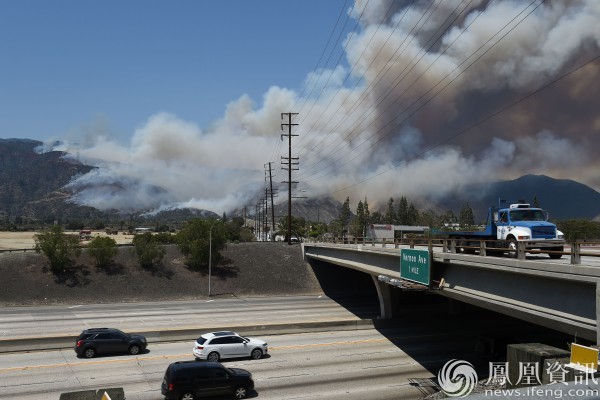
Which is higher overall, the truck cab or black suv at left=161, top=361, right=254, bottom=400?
the truck cab

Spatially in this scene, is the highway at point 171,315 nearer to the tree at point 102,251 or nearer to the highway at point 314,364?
the highway at point 314,364

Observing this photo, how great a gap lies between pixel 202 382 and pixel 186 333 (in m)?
13.3

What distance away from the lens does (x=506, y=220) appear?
90.5 ft

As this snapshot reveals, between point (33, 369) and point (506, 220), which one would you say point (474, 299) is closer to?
point (506, 220)

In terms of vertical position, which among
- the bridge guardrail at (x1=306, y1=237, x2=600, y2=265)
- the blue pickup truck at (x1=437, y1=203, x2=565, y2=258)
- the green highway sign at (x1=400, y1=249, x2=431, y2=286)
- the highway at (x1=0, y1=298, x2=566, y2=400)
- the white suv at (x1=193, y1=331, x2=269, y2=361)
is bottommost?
the highway at (x1=0, y1=298, x2=566, y2=400)

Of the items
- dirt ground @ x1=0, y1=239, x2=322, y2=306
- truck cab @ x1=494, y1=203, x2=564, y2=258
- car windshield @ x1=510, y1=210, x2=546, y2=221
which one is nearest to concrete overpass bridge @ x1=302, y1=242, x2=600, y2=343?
truck cab @ x1=494, y1=203, x2=564, y2=258

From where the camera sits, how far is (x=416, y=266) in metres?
26.5

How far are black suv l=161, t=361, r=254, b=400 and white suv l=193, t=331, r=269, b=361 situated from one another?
19.8 feet

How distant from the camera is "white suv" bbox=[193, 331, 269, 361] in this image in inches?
1075

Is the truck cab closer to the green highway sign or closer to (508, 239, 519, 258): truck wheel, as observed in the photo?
(508, 239, 519, 258): truck wheel

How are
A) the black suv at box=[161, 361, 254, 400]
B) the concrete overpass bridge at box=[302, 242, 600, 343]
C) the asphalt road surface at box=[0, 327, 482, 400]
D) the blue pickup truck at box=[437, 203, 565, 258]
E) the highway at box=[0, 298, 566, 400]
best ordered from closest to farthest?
the concrete overpass bridge at box=[302, 242, 600, 343], the black suv at box=[161, 361, 254, 400], the asphalt road surface at box=[0, 327, 482, 400], the highway at box=[0, 298, 566, 400], the blue pickup truck at box=[437, 203, 565, 258]

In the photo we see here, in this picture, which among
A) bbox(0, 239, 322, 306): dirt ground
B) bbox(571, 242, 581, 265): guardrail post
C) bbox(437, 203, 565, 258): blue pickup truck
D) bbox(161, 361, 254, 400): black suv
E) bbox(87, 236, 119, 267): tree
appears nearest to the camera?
bbox(571, 242, 581, 265): guardrail post

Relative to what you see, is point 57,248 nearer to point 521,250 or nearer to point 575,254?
point 521,250

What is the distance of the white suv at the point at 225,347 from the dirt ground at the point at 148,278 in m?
29.5
